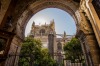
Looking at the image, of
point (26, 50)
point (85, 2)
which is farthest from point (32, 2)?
point (26, 50)

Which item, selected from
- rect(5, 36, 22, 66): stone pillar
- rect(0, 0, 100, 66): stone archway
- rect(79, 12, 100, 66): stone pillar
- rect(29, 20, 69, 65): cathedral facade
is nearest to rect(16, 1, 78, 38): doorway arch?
rect(0, 0, 100, 66): stone archway

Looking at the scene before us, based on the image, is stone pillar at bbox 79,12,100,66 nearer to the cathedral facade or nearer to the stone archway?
the stone archway

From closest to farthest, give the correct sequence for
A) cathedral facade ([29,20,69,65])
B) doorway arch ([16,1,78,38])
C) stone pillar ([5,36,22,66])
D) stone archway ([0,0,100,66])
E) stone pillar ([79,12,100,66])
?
stone pillar ([79,12,100,66]), stone pillar ([5,36,22,66]), stone archway ([0,0,100,66]), doorway arch ([16,1,78,38]), cathedral facade ([29,20,69,65])

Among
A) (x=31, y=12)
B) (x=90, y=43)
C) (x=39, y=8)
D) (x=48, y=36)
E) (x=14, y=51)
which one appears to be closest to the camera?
(x=90, y=43)

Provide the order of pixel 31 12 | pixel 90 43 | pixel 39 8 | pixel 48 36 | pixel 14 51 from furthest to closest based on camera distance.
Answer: pixel 48 36
pixel 39 8
pixel 31 12
pixel 14 51
pixel 90 43

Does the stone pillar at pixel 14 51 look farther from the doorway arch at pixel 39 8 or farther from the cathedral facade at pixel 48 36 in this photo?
the cathedral facade at pixel 48 36

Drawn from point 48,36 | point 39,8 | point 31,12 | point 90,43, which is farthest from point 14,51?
point 48,36

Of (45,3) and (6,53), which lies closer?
(6,53)

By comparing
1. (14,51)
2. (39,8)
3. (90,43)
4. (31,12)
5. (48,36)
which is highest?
(48,36)

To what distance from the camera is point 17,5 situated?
34.8 ft

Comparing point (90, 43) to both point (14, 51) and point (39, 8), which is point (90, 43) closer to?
point (39, 8)

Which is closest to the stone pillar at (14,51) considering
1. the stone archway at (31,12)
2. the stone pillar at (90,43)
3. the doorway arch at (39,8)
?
the stone archway at (31,12)

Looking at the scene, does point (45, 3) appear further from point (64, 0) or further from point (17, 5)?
point (17, 5)

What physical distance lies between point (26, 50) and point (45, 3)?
17142mm
